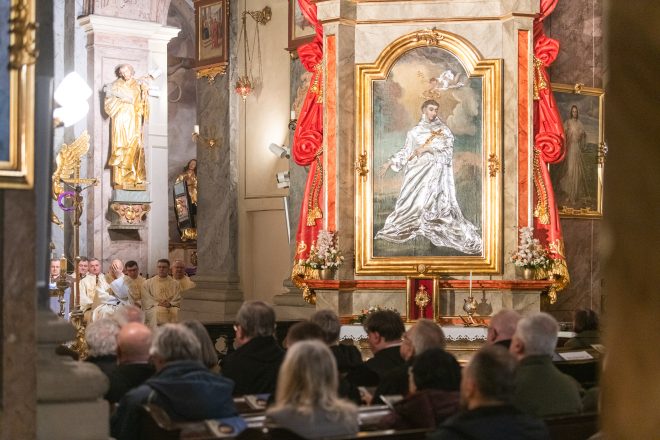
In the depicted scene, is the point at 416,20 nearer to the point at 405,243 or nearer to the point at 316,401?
the point at 405,243

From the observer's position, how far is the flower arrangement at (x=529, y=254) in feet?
39.3

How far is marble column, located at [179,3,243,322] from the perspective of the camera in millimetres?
17141

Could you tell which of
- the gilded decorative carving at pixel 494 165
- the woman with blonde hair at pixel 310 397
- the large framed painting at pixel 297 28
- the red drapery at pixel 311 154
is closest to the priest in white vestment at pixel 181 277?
the large framed painting at pixel 297 28

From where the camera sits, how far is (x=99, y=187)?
65.9 ft

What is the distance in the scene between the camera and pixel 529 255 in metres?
12.0

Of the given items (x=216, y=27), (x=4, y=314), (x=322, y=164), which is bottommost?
(x=4, y=314)

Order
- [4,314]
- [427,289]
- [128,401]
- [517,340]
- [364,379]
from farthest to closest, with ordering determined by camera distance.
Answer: [427,289] → [364,379] → [517,340] → [128,401] → [4,314]

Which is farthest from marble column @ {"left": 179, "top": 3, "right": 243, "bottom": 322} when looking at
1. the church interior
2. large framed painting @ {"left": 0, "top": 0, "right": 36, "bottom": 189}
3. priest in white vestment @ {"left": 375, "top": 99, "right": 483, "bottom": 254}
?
large framed painting @ {"left": 0, "top": 0, "right": 36, "bottom": 189}

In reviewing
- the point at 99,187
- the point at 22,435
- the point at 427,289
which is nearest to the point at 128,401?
the point at 22,435

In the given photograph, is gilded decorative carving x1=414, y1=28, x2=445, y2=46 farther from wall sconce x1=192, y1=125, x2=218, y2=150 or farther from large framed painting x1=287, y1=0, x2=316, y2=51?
wall sconce x1=192, y1=125, x2=218, y2=150

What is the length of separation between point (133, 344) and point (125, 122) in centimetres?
1439

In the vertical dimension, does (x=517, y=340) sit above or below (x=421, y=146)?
below

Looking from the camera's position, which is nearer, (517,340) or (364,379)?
(517,340)

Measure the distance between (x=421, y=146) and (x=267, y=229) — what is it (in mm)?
5186
